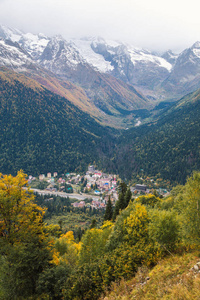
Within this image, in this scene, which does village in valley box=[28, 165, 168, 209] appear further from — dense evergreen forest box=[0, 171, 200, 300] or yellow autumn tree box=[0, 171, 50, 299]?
yellow autumn tree box=[0, 171, 50, 299]

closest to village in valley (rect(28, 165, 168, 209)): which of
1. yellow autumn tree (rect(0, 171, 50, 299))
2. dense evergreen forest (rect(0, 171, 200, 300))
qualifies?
dense evergreen forest (rect(0, 171, 200, 300))

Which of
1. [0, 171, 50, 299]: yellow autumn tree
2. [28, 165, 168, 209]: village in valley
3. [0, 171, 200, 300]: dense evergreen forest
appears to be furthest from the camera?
[28, 165, 168, 209]: village in valley

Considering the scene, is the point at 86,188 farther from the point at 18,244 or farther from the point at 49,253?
the point at 18,244

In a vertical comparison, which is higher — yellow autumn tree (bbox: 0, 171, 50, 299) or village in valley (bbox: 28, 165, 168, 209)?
yellow autumn tree (bbox: 0, 171, 50, 299)

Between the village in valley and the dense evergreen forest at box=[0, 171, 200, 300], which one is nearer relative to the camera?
the dense evergreen forest at box=[0, 171, 200, 300]

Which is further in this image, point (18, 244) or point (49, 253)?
point (49, 253)

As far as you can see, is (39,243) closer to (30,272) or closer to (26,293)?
(30,272)

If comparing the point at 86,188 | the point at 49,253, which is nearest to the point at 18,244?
the point at 49,253

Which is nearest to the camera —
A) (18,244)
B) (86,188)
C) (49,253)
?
(18,244)

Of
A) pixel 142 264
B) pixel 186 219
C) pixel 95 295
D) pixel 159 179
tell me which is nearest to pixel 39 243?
pixel 95 295
